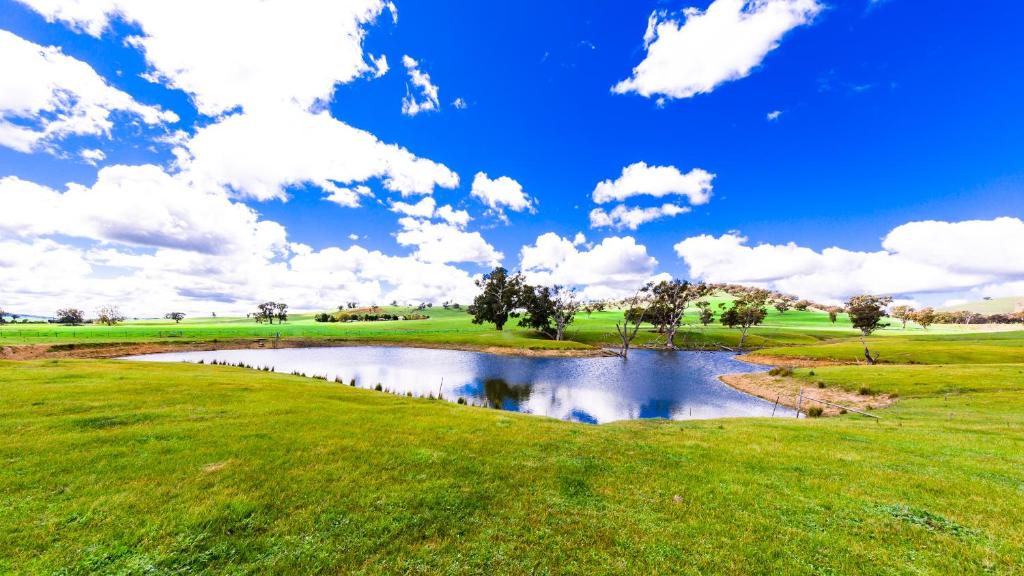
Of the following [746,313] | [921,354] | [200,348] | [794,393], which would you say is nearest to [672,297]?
[746,313]

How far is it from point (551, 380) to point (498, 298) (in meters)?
67.9

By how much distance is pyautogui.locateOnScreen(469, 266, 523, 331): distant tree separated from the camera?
387 ft

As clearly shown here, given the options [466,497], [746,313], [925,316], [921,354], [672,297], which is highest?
[672,297]

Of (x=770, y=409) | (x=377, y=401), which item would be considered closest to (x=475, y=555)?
(x=377, y=401)

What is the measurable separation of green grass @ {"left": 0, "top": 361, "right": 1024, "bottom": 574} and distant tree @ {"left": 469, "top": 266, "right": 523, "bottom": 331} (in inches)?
3947

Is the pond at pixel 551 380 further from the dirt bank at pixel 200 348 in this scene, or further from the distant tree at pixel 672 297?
the distant tree at pixel 672 297

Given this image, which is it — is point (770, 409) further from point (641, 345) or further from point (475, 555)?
point (641, 345)

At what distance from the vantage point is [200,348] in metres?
80.8

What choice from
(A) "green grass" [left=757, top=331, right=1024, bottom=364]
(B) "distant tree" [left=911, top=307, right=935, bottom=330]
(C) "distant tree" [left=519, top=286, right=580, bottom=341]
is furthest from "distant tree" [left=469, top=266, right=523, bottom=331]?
(B) "distant tree" [left=911, top=307, right=935, bottom=330]

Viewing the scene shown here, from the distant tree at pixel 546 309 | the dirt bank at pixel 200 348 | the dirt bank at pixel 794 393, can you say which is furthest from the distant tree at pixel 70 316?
the dirt bank at pixel 794 393

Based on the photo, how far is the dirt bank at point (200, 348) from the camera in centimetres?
6168

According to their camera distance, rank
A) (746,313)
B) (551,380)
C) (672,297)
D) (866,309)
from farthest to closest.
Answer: (746,313) < (672,297) < (866,309) < (551,380)

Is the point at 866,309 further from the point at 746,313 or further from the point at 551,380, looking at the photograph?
the point at 551,380

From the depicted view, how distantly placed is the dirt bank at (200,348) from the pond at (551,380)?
6.04 m
